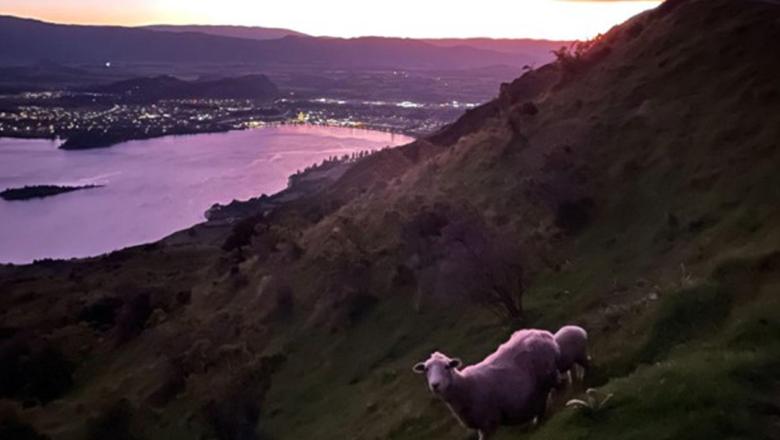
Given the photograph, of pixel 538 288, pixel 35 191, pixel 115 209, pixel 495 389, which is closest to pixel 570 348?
pixel 495 389

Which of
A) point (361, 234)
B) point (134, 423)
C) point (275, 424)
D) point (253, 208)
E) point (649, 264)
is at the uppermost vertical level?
point (649, 264)

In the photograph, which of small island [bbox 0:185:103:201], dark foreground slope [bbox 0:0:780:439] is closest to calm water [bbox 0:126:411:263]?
small island [bbox 0:185:103:201]

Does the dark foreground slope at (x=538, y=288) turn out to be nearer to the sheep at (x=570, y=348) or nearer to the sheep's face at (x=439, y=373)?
the sheep at (x=570, y=348)

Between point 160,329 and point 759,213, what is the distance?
3884 cm

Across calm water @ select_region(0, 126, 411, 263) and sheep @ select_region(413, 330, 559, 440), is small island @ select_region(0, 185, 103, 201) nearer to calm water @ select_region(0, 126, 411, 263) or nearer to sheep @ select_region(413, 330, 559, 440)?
calm water @ select_region(0, 126, 411, 263)

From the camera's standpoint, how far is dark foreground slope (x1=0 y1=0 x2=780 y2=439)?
17375 millimetres

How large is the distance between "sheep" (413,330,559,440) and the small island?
589 feet

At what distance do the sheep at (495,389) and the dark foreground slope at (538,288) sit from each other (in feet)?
1.83

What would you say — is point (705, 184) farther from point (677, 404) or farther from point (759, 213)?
point (677, 404)

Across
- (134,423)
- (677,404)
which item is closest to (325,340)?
(134,423)

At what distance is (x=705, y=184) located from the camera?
99.6 ft

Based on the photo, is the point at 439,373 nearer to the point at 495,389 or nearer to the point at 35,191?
the point at 495,389

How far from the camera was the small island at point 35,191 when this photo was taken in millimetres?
175000

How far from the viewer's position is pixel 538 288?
95.7ft
